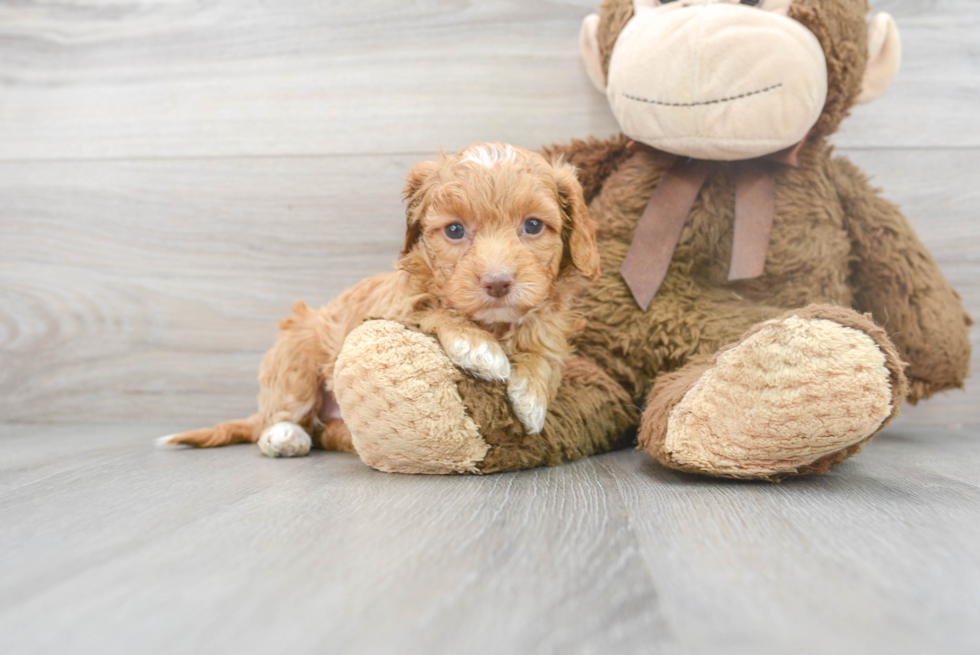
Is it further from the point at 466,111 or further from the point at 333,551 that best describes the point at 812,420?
A: the point at 466,111

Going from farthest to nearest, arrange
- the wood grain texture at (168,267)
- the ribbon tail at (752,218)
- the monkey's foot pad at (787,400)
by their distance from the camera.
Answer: the wood grain texture at (168,267) → the ribbon tail at (752,218) → the monkey's foot pad at (787,400)

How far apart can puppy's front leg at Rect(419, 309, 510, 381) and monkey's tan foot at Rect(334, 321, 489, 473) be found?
2 cm

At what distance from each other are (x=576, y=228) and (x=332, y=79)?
958 mm

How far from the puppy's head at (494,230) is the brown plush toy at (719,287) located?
0.12 metres

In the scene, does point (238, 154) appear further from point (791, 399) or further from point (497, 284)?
point (791, 399)

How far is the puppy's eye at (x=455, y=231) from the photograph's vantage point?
41.1 inches

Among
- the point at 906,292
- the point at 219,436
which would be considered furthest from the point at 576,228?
the point at 219,436

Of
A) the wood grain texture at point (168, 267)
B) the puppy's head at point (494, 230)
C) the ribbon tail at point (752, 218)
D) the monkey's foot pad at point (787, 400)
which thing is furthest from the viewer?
the wood grain texture at point (168, 267)

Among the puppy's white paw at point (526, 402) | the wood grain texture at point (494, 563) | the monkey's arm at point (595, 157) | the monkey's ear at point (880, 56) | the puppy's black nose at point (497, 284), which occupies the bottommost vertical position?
the wood grain texture at point (494, 563)

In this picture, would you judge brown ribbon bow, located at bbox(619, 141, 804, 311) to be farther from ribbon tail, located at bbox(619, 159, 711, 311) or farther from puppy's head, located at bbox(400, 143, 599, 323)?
puppy's head, located at bbox(400, 143, 599, 323)

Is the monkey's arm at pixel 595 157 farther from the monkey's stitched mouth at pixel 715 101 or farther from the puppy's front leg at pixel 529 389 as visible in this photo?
the puppy's front leg at pixel 529 389

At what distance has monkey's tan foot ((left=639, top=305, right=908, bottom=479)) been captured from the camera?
0.90m

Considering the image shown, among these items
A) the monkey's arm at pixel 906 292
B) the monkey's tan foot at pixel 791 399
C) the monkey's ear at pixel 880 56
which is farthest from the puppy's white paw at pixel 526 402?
the monkey's ear at pixel 880 56

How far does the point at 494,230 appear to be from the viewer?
1024mm
